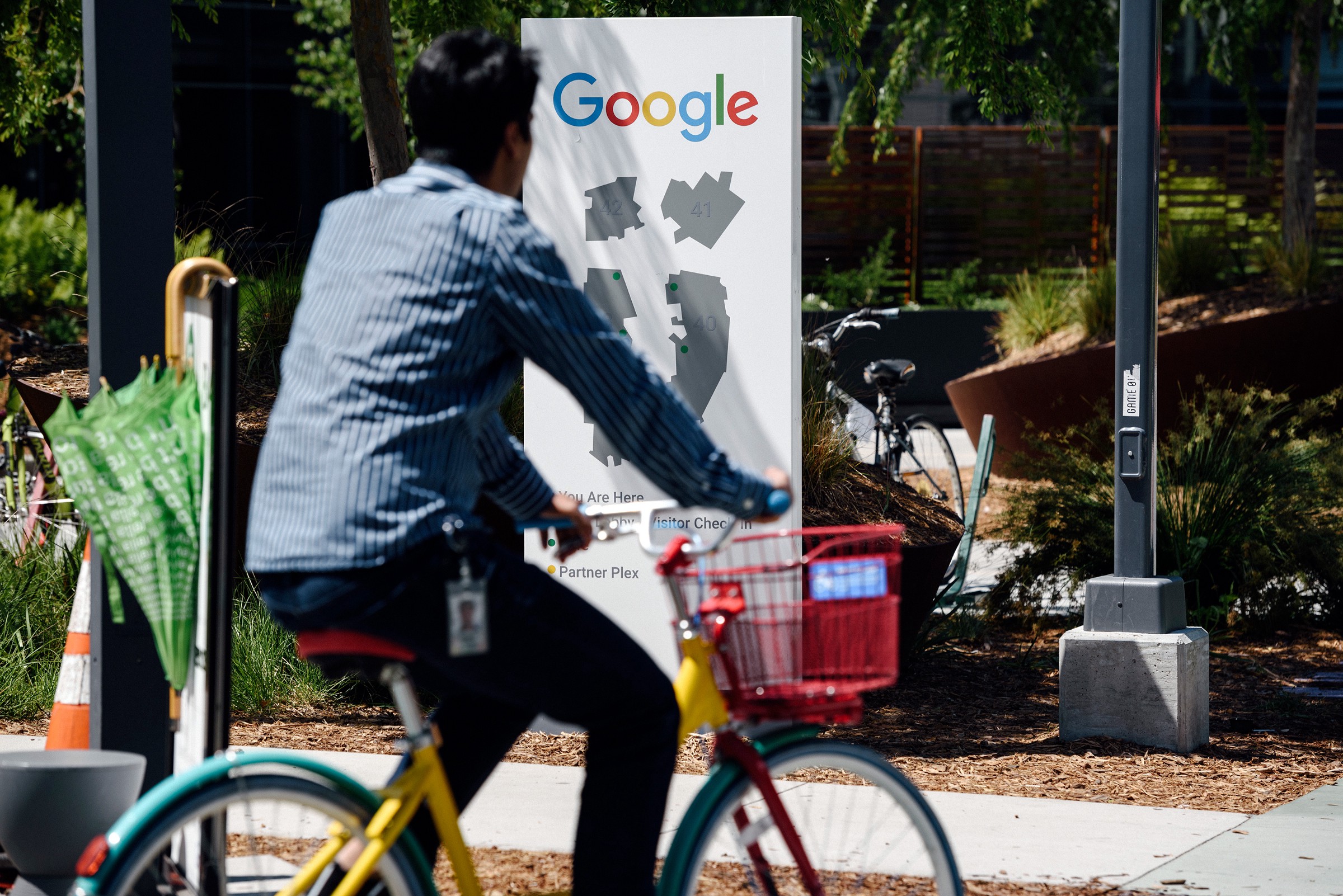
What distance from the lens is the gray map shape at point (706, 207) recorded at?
18.5 ft

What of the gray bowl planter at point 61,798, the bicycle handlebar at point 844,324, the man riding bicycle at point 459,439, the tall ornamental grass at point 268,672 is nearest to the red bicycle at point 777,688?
the man riding bicycle at point 459,439

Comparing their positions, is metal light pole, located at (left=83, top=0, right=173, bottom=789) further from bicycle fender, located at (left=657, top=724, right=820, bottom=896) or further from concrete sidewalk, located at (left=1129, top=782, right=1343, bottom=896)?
concrete sidewalk, located at (left=1129, top=782, right=1343, bottom=896)

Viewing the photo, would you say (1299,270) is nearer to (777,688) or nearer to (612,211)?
(612,211)

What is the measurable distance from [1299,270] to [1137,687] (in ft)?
29.3

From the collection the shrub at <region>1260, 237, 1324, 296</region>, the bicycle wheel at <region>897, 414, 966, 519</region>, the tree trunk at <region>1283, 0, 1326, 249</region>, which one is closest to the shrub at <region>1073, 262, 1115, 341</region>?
the shrub at <region>1260, 237, 1324, 296</region>

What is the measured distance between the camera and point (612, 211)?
572 centimetres

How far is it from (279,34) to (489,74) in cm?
2115

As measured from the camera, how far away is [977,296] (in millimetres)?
20594

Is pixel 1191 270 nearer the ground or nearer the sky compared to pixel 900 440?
nearer the sky

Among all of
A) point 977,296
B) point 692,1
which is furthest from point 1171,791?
point 977,296

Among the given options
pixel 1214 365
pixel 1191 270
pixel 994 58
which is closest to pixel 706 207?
pixel 994 58

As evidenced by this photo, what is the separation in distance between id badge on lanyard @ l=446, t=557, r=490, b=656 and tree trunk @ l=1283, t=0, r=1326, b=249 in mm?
13686

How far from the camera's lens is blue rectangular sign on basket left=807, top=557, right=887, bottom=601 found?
106 inches

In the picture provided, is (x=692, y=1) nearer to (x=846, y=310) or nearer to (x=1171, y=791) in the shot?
(x=1171, y=791)
